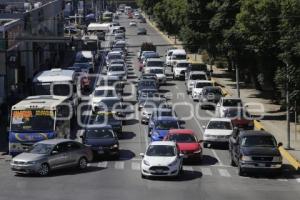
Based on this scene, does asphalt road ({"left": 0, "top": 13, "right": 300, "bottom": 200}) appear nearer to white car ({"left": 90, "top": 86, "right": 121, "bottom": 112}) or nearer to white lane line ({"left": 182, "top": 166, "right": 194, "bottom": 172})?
white lane line ({"left": 182, "top": 166, "right": 194, "bottom": 172})

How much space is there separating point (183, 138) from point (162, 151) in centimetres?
415

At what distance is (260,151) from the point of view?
93.8 ft

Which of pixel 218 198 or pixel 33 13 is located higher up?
pixel 33 13

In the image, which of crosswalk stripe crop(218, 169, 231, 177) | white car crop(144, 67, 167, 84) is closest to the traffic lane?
crosswalk stripe crop(218, 169, 231, 177)

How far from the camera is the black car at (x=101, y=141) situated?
3219 centimetres

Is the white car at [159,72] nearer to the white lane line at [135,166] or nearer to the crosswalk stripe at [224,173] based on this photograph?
the white lane line at [135,166]

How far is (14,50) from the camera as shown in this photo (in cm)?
5034

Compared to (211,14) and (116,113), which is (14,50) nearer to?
(116,113)

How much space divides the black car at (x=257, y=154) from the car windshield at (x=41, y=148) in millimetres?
7502

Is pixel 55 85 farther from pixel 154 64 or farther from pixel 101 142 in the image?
pixel 154 64

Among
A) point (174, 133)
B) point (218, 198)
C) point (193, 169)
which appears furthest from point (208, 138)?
point (218, 198)

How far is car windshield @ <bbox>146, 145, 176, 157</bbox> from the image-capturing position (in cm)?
2817

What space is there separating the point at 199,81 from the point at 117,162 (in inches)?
915

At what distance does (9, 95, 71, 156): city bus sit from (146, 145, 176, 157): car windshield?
18.9ft
